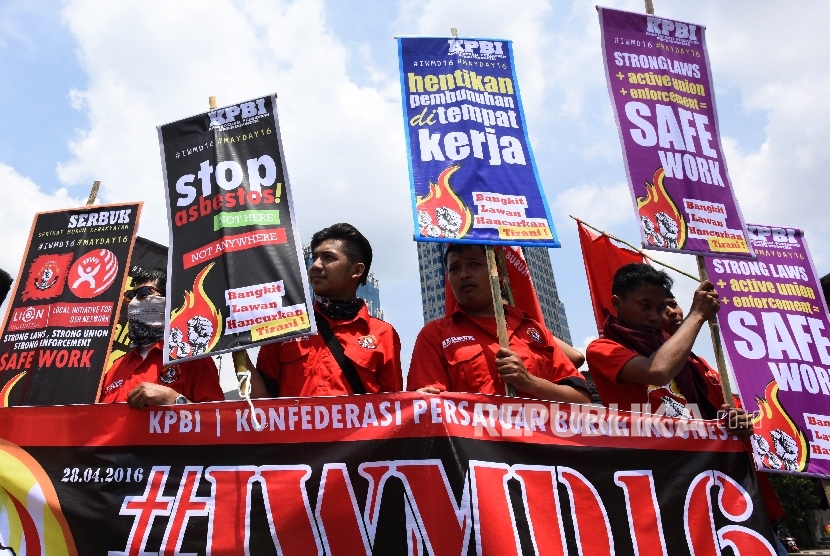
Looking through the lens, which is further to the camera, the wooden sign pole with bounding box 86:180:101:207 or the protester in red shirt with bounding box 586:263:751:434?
the wooden sign pole with bounding box 86:180:101:207

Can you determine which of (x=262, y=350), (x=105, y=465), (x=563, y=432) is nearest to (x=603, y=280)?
(x=563, y=432)

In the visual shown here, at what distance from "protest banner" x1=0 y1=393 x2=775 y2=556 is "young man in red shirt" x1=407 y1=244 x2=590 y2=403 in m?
0.19

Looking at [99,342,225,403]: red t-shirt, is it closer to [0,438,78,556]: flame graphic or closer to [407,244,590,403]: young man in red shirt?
[0,438,78,556]: flame graphic

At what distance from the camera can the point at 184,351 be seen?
3277 mm

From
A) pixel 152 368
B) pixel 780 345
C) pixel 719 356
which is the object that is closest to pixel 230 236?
pixel 152 368

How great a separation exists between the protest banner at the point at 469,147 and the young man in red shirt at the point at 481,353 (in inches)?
12.9

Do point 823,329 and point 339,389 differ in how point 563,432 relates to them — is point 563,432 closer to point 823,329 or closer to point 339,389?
point 339,389

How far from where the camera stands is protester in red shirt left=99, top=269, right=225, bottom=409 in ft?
11.8

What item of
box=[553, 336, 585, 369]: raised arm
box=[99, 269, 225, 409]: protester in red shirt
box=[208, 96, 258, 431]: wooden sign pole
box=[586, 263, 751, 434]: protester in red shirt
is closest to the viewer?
box=[208, 96, 258, 431]: wooden sign pole

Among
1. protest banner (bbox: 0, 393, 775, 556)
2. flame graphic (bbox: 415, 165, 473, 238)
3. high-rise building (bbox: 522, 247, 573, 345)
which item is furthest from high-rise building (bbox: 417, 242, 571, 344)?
protest banner (bbox: 0, 393, 775, 556)

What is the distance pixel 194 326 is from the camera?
10.9ft

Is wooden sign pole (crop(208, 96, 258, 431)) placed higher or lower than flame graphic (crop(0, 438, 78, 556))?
higher

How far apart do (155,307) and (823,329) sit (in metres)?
5.33

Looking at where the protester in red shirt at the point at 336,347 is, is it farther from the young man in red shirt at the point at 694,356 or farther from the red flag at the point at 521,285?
the young man in red shirt at the point at 694,356
